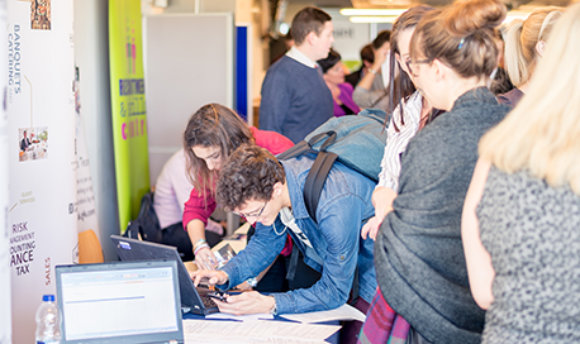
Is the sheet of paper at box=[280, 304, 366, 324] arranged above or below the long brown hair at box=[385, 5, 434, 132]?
below

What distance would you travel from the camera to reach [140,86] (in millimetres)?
4445

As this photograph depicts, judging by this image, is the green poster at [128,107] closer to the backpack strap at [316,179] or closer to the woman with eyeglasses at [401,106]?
the backpack strap at [316,179]

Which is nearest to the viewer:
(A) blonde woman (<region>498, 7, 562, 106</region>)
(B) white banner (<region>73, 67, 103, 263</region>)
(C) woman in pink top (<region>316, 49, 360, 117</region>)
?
(A) blonde woman (<region>498, 7, 562, 106</region>)

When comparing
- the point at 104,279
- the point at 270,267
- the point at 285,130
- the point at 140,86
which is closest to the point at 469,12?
the point at 104,279

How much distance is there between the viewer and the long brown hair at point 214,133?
2633 millimetres

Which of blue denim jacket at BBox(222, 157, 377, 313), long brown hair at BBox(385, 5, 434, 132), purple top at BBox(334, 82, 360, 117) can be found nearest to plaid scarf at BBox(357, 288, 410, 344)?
blue denim jacket at BBox(222, 157, 377, 313)

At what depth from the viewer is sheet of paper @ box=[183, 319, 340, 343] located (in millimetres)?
1958

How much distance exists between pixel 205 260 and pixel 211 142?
1.70ft

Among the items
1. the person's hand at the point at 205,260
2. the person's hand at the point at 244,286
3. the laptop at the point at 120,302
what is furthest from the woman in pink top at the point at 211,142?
the laptop at the point at 120,302

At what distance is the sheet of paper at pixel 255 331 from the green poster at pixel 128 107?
2.08 metres

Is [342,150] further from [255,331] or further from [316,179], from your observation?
[255,331]

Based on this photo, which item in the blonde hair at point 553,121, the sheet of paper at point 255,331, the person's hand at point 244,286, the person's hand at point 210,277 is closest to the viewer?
the blonde hair at point 553,121

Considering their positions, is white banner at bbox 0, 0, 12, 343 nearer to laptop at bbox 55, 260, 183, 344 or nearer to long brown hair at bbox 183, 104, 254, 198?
laptop at bbox 55, 260, 183, 344

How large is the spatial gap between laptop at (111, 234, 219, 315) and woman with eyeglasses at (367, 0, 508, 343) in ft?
2.67
